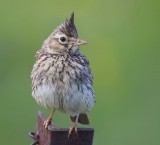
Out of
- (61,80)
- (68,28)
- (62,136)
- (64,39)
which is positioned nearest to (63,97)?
(61,80)

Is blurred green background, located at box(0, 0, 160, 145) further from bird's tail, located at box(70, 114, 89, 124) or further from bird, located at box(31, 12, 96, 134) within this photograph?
bird's tail, located at box(70, 114, 89, 124)

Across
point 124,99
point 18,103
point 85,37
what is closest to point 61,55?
point 18,103

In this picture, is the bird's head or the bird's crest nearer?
the bird's crest

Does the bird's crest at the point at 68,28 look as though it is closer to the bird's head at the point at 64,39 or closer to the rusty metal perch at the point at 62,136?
the bird's head at the point at 64,39

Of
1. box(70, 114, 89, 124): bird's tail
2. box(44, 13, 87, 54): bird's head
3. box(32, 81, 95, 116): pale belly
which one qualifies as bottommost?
box(70, 114, 89, 124): bird's tail

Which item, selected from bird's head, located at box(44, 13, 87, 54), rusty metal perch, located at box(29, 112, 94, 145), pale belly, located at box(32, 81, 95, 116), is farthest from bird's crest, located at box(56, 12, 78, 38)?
rusty metal perch, located at box(29, 112, 94, 145)

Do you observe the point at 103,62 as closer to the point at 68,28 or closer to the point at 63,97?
the point at 63,97

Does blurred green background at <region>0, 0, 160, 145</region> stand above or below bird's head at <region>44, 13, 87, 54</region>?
below
